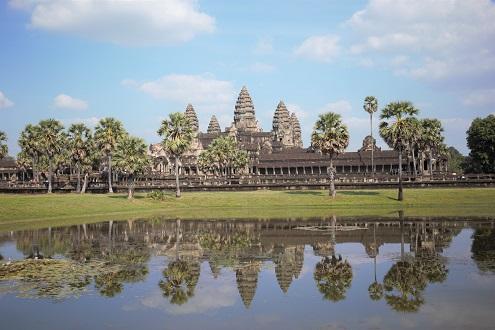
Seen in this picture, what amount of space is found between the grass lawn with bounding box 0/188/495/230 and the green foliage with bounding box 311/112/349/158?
6.39m

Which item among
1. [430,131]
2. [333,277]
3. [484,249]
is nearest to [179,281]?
[333,277]

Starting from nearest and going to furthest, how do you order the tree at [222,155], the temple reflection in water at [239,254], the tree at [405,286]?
1. the tree at [405,286]
2. the temple reflection in water at [239,254]
3. the tree at [222,155]

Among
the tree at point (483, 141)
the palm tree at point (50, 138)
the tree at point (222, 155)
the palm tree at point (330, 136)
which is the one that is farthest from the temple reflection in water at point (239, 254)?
the tree at point (222, 155)

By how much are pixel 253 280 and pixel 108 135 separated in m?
63.4

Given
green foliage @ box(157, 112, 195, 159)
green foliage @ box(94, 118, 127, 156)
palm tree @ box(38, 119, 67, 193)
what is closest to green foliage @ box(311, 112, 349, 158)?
green foliage @ box(157, 112, 195, 159)

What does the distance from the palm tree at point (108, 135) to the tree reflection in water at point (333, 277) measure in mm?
59854

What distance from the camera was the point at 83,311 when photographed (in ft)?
56.2

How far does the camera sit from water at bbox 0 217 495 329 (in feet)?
52.3

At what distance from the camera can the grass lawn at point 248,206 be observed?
5206cm

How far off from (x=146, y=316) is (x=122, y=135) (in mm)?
67775

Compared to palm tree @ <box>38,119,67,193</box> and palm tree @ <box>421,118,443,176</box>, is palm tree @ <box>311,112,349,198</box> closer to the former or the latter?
palm tree @ <box>421,118,443,176</box>

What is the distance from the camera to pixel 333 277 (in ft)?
72.0

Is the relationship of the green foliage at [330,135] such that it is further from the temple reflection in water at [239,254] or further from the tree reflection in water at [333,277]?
the tree reflection in water at [333,277]

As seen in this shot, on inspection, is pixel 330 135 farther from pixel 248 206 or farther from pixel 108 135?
Result: pixel 108 135
